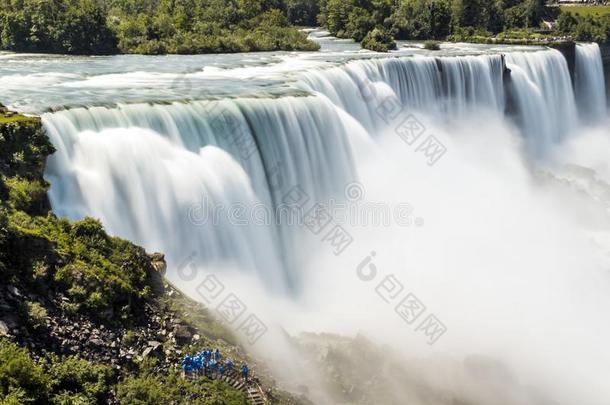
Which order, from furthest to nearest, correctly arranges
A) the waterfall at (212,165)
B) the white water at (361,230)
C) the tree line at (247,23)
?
the tree line at (247,23), the waterfall at (212,165), the white water at (361,230)

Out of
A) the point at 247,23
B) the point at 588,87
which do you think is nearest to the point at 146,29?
the point at 247,23

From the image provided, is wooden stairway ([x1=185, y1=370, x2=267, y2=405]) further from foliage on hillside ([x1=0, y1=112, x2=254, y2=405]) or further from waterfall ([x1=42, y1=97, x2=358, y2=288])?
waterfall ([x1=42, y1=97, x2=358, y2=288])

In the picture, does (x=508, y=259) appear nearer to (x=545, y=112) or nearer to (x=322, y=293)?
(x=322, y=293)

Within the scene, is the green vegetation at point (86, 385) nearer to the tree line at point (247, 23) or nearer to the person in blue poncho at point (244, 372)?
the person in blue poncho at point (244, 372)

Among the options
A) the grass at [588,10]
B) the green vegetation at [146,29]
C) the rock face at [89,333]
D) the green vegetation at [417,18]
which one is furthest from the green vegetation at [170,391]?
the grass at [588,10]

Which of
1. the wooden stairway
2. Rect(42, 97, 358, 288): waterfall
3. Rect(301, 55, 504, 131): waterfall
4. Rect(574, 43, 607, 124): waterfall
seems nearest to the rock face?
the wooden stairway

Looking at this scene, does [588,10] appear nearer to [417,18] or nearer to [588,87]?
[417,18]

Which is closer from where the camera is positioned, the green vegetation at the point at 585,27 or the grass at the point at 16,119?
the grass at the point at 16,119
